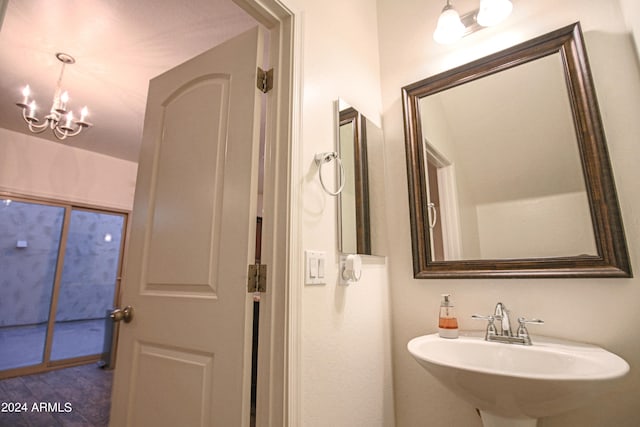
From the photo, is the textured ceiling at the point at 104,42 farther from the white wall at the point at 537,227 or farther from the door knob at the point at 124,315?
the white wall at the point at 537,227

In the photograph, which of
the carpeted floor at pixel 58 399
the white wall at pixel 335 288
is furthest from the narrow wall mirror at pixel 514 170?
the carpeted floor at pixel 58 399

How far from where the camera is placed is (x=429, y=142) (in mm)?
1478

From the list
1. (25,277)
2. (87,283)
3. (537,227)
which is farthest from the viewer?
(87,283)

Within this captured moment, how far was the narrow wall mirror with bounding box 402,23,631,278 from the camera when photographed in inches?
42.5

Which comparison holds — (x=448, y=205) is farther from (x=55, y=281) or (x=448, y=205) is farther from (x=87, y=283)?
(x=87, y=283)

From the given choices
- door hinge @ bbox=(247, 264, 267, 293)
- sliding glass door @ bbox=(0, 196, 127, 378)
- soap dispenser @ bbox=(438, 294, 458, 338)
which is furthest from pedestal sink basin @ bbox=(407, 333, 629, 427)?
sliding glass door @ bbox=(0, 196, 127, 378)

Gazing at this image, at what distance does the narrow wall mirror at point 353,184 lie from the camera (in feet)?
4.00

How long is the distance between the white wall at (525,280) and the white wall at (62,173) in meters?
4.03

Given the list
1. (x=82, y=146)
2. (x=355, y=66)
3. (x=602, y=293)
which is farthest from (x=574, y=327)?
(x=82, y=146)

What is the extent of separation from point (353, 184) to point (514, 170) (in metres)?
0.67

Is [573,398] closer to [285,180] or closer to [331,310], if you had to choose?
[331,310]

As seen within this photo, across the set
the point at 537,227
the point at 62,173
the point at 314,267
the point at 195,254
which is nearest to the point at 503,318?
the point at 537,227

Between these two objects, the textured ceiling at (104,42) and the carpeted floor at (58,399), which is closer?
the textured ceiling at (104,42)

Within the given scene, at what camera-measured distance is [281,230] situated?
94 centimetres
